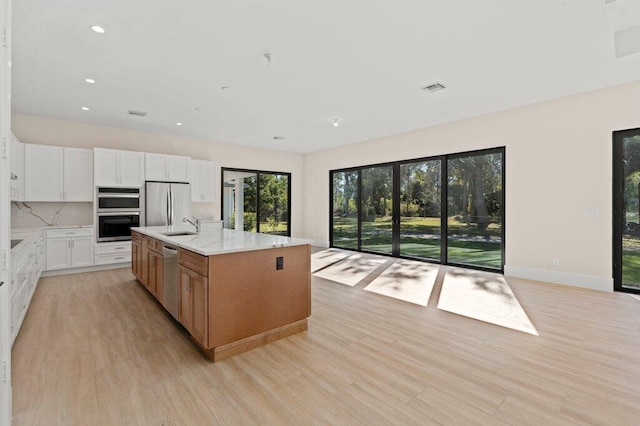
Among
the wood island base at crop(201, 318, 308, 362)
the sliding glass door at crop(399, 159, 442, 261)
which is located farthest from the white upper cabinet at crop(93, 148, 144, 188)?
the sliding glass door at crop(399, 159, 442, 261)

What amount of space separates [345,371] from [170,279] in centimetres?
199

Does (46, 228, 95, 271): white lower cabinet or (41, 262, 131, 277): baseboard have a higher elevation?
(46, 228, 95, 271): white lower cabinet

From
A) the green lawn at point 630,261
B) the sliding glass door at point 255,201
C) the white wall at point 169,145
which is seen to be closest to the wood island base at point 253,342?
the green lawn at point 630,261

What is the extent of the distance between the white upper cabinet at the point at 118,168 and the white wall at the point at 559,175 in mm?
6156

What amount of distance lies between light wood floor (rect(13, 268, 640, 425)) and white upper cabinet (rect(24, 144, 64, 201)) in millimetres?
2598

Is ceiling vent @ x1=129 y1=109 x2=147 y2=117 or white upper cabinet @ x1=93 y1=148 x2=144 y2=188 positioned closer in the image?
ceiling vent @ x1=129 y1=109 x2=147 y2=117

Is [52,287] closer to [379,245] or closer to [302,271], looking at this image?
[302,271]

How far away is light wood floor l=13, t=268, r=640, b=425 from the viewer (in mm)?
1802

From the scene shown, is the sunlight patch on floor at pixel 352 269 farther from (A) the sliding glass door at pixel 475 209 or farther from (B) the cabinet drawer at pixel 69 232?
(B) the cabinet drawer at pixel 69 232

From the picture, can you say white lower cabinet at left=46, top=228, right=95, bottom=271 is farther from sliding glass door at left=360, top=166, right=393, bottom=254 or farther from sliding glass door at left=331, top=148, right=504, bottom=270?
sliding glass door at left=360, top=166, right=393, bottom=254

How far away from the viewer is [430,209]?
20.8 ft

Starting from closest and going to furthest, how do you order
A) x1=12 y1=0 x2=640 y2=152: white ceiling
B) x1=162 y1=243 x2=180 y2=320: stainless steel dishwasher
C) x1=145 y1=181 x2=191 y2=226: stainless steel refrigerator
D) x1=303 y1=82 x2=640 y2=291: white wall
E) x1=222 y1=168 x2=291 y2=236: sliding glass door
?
1. x1=12 y1=0 x2=640 y2=152: white ceiling
2. x1=162 y1=243 x2=180 y2=320: stainless steel dishwasher
3. x1=303 y1=82 x2=640 y2=291: white wall
4. x1=145 y1=181 x2=191 y2=226: stainless steel refrigerator
5. x1=222 y1=168 x2=291 y2=236: sliding glass door

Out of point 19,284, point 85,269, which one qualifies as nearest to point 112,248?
point 85,269

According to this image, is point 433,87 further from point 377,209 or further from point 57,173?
point 57,173
